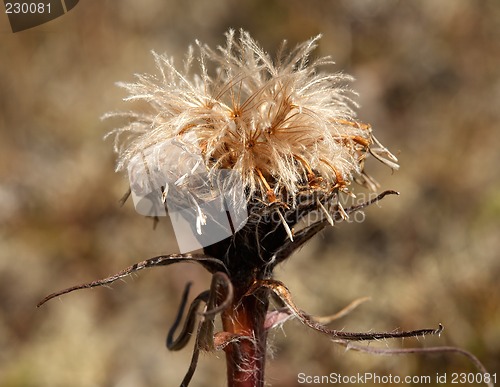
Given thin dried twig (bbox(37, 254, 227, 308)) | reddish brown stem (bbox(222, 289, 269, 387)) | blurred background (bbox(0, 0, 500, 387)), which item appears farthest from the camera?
blurred background (bbox(0, 0, 500, 387))

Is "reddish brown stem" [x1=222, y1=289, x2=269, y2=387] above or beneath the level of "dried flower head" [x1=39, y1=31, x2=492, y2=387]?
beneath

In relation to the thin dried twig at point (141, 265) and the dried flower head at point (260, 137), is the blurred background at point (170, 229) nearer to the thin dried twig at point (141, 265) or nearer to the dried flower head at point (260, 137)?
the dried flower head at point (260, 137)

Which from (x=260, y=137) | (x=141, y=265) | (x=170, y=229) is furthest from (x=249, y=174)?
(x=170, y=229)

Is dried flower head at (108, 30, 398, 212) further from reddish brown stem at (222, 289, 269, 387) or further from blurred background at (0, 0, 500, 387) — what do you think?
blurred background at (0, 0, 500, 387)

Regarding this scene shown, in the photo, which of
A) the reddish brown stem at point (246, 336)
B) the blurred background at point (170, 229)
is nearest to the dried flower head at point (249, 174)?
the reddish brown stem at point (246, 336)

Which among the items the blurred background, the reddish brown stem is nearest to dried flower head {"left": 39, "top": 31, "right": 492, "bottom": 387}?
the reddish brown stem

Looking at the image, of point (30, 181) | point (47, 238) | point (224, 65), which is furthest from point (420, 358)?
point (30, 181)
